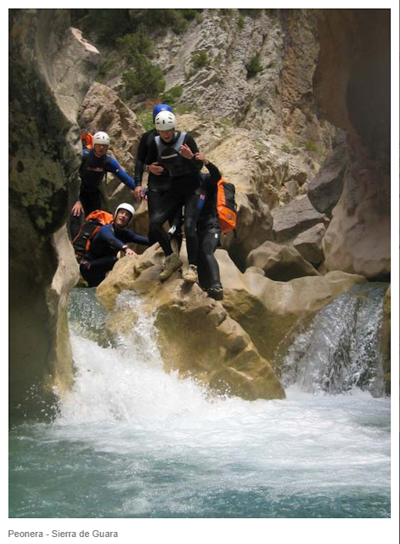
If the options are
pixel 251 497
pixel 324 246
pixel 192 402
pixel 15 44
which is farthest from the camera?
pixel 324 246

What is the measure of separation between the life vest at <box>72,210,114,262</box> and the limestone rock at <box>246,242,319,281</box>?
2041mm

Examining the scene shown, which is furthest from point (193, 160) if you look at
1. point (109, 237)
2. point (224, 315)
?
point (109, 237)

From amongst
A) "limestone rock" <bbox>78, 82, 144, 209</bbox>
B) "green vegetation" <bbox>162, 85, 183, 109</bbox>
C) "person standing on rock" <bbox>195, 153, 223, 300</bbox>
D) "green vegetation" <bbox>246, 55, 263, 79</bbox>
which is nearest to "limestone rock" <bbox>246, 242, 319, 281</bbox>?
"person standing on rock" <bbox>195, 153, 223, 300</bbox>

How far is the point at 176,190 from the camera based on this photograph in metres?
6.51

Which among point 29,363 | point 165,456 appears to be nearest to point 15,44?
point 29,363

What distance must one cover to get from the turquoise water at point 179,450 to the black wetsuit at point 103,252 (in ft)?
2.75

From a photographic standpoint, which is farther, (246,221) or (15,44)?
(246,221)

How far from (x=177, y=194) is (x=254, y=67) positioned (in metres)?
12.7

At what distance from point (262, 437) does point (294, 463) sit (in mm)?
628

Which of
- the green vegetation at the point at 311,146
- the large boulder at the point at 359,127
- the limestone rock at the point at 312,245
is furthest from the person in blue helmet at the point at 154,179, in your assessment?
the green vegetation at the point at 311,146

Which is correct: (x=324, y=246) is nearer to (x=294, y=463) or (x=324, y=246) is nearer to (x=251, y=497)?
(x=294, y=463)

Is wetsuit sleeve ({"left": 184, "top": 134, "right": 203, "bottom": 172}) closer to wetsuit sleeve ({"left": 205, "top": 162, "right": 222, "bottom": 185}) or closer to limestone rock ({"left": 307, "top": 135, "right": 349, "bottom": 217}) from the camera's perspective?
wetsuit sleeve ({"left": 205, "top": 162, "right": 222, "bottom": 185})

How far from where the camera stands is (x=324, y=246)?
30.3ft

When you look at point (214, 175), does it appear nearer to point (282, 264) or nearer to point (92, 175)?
point (92, 175)
